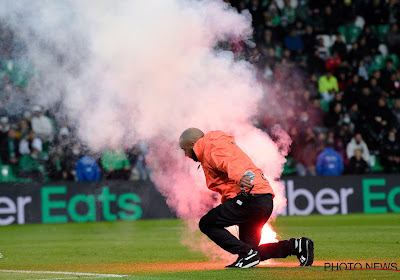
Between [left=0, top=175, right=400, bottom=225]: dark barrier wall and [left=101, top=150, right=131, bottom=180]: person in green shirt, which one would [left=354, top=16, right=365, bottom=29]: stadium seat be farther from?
[left=101, top=150, right=131, bottom=180]: person in green shirt

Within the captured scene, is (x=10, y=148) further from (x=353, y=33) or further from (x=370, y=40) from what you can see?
(x=370, y=40)

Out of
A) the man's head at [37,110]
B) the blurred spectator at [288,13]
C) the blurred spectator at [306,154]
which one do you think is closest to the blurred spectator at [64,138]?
the man's head at [37,110]

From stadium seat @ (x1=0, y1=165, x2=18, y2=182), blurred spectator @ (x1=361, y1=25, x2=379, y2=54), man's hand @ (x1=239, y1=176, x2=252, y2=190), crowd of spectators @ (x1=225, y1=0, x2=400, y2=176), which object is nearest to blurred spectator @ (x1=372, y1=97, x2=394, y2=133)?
crowd of spectators @ (x1=225, y1=0, x2=400, y2=176)

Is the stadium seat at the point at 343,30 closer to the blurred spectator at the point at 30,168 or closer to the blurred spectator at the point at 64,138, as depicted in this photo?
the blurred spectator at the point at 64,138

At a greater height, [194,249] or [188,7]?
[188,7]

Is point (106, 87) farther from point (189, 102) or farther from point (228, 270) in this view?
point (228, 270)

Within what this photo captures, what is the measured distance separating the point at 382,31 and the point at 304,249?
1869 cm

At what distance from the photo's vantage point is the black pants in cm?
973

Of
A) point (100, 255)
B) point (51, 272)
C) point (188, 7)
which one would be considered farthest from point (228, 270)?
point (188, 7)

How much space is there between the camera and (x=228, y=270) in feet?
32.9

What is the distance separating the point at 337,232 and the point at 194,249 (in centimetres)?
437

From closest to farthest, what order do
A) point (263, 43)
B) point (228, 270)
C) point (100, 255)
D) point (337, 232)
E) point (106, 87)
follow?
point (228, 270)
point (100, 255)
point (106, 87)
point (337, 232)
point (263, 43)

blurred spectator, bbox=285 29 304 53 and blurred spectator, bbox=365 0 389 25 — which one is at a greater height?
blurred spectator, bbox=365 0 389 25

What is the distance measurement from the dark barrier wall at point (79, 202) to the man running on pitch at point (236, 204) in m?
12.5
